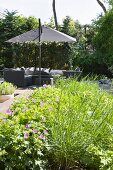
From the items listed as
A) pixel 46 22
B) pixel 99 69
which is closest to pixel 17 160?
pixel 99 69

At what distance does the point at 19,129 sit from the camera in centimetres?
297

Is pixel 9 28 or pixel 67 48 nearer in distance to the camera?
pixel 67 48

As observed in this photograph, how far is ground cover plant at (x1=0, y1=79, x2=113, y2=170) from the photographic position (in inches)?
110

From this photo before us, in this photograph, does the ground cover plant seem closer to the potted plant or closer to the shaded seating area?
the potted plant

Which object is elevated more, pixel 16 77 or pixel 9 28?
pixel 9 28

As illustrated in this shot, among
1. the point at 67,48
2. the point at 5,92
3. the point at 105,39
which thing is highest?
the point at 105,39

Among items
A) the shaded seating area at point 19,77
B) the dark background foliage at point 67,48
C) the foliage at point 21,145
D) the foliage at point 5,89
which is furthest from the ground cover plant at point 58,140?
the dark background foliage at point 67,48

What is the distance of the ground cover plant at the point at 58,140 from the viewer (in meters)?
2.78

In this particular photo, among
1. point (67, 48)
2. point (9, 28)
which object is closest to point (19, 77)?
point (67, 48)

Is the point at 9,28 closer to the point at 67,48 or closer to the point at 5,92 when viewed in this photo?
the point at 67,48

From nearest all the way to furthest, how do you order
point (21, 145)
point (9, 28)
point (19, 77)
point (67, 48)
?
point (21, 145) → point (19, 77) → point (67, 48) → point (9, 28)

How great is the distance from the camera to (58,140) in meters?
3.12

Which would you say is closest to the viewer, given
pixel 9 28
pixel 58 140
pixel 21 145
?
pixel 21 145

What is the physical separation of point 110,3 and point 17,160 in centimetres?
1589
